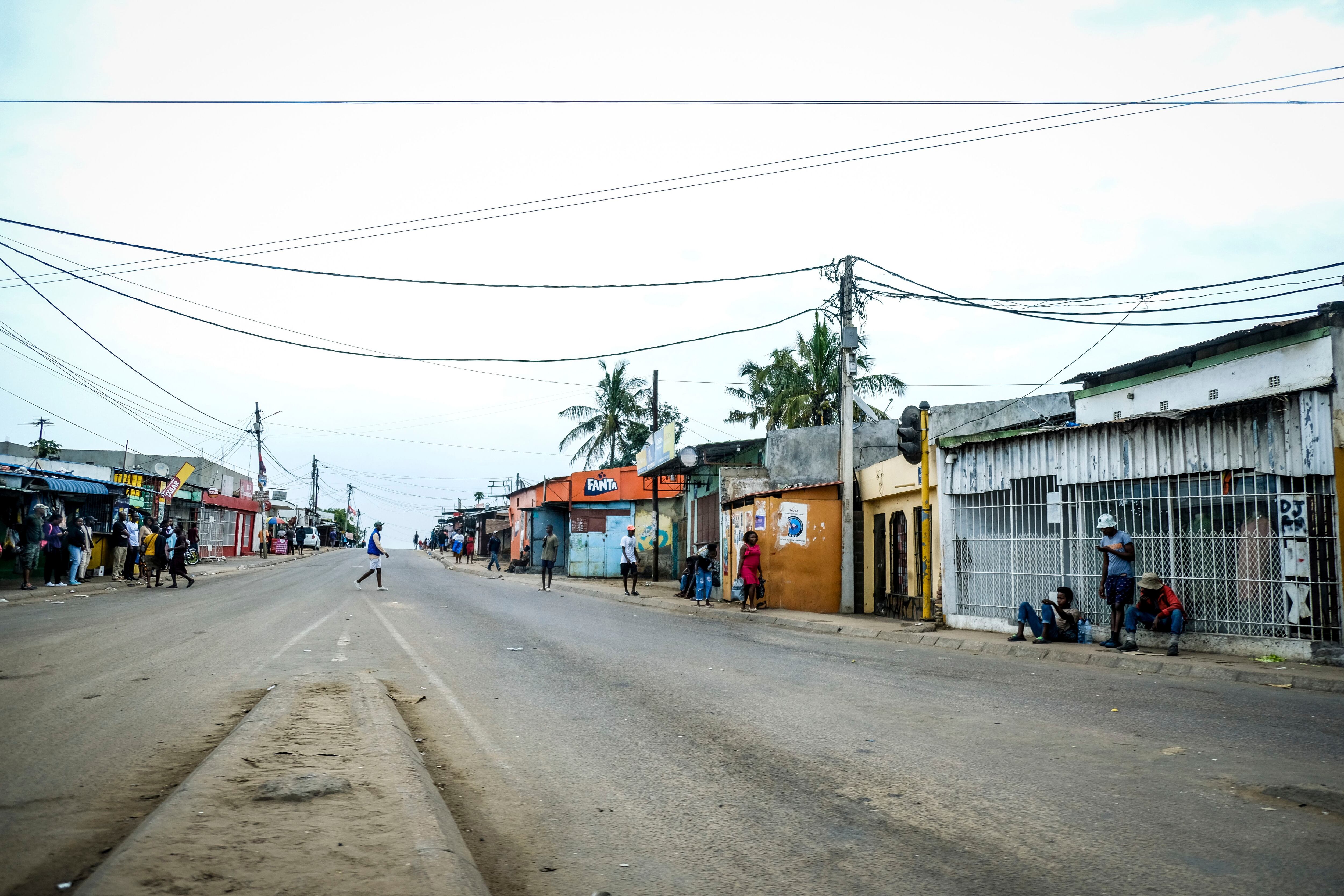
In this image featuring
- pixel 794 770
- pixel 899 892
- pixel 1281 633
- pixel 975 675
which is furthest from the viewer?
pixel 1281 633

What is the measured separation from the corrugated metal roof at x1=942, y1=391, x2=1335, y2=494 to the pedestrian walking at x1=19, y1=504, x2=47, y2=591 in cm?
2088

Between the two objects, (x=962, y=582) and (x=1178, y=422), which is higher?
(x=1178, y=422)

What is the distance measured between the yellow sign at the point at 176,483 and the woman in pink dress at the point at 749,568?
59.3ft

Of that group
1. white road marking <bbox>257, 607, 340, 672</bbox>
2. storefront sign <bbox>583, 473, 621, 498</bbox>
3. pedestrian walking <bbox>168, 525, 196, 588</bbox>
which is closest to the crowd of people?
white road marking <bbox>257, 607, 340, 672</bbox>

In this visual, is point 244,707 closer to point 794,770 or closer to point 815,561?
point 794,770

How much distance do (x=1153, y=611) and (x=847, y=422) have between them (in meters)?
8.16

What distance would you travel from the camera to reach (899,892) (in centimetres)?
361

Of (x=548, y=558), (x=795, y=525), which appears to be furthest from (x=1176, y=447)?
(x=548, y=558)

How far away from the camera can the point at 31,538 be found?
2097cm

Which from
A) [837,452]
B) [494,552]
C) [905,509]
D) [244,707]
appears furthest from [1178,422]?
[494,552]

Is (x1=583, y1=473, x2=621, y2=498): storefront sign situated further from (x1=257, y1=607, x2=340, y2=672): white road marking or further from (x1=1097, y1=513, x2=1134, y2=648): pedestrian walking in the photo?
(x1=1097, y1=513, x2=1134, y2=648): pedestrian walking

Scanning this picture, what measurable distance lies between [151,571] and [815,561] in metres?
17.8

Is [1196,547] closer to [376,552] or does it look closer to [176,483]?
[376,552]

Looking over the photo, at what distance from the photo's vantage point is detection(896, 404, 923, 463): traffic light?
601 inches
